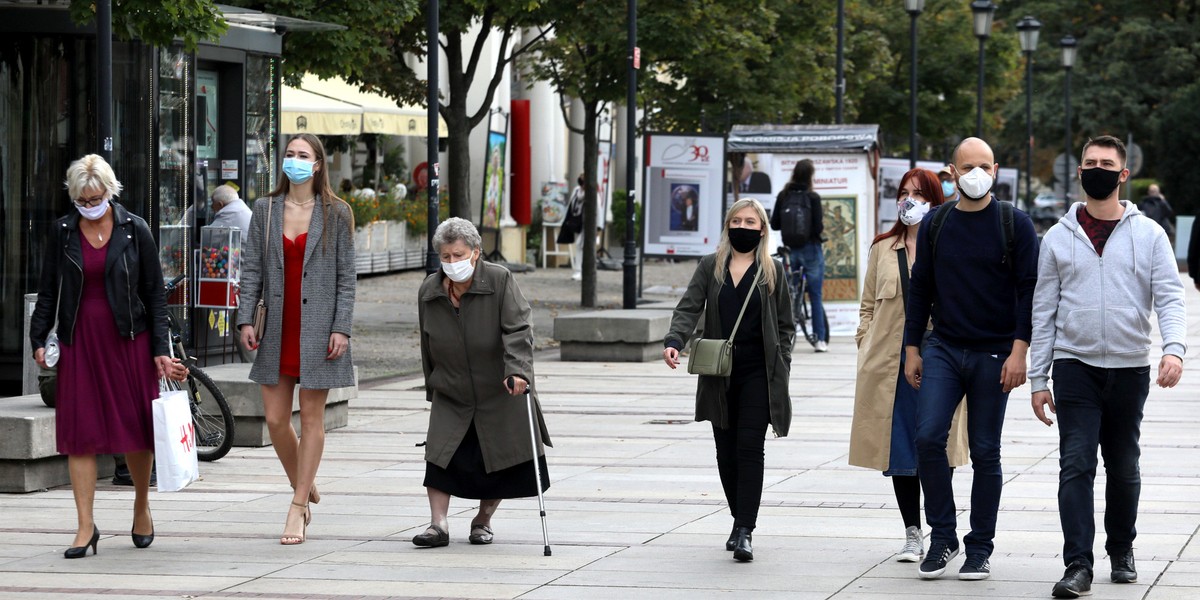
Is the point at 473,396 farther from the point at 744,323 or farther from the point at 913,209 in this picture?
the point at 913,209

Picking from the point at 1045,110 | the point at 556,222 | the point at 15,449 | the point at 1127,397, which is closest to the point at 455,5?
the point at 15,449

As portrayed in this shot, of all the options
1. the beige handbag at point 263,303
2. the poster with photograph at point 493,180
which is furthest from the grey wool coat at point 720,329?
the poster with photograph at point 493,180

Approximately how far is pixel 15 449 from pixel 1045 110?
52672 mm

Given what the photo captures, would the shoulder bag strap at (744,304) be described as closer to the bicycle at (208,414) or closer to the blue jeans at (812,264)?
the bicycle at (208,414)

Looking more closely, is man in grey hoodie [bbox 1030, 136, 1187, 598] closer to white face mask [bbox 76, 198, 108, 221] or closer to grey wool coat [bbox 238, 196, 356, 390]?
grey wool coat [bbox 238, 196, 356, 390]

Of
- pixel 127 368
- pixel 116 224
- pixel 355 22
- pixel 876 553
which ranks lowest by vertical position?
pixel 876 553

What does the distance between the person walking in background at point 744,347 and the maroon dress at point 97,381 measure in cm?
226

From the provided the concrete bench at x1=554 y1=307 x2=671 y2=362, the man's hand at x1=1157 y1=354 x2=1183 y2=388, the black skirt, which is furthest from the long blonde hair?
the concrete bench at x1=554 y1=307 x2=671 y2=362

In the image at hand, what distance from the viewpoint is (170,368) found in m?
7.84

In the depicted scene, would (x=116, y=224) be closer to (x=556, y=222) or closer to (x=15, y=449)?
(x=15, y=449)

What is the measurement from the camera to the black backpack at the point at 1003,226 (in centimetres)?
700

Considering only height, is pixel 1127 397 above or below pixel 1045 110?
below

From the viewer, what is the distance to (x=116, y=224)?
7.91 metres

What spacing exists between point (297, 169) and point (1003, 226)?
3066mm
